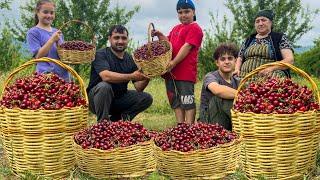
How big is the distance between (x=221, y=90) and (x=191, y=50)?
1135mm

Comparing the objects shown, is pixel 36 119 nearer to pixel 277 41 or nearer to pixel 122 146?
pixel 122 146

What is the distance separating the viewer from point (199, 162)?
397cm

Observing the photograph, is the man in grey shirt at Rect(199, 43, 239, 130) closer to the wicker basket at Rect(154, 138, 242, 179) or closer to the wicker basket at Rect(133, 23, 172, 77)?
the wicker basket at Rect(133, 23, 172, 77)

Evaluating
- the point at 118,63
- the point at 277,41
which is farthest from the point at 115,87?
the point at 277,41

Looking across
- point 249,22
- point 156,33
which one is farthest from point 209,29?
point 156,33

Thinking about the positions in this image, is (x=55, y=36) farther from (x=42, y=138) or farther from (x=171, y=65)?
(x=42, y=138)

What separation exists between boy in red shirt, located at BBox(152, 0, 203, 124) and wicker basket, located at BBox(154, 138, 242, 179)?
Result: 2.19 metres

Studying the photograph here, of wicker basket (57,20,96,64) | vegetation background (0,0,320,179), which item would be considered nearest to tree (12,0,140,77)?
vegetation background (0,0,320,179)

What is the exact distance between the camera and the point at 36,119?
434 cm

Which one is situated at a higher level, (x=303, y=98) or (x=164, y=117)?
(x=303, y=98)

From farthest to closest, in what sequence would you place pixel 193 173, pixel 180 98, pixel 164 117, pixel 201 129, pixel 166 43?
pixel 164 117 < pixel 180 98 < pixel 166 43 < pixel 201 129 < pixel 193 173

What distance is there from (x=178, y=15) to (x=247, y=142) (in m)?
2.46

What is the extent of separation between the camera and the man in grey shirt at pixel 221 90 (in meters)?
5.33

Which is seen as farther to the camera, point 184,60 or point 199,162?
point 184,60
